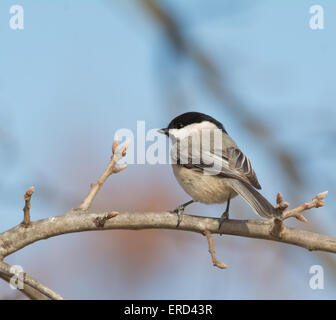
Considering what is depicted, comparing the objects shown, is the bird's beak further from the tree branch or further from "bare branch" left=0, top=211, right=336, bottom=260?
"bare branch" left=0, top=211, right=336, bottom=260

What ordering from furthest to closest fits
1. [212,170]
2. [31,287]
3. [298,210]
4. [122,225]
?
[212,170] → [122,225] → [298,210] → [31,287]

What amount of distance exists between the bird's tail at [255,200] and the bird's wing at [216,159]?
57mm

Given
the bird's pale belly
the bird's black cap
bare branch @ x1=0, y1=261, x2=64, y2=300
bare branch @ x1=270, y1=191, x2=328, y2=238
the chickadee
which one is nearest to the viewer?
bare branch @ x1=0, y1=261, x2=64, y2=300

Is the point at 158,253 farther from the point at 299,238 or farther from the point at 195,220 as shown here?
the point at 299,238

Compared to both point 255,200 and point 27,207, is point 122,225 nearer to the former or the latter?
point 27,207

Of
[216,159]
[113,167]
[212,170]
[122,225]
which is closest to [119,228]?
[122,225]

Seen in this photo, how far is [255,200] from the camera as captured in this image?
3.16 metres

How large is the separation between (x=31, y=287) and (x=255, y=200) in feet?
4.77

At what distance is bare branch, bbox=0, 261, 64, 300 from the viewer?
224 cm

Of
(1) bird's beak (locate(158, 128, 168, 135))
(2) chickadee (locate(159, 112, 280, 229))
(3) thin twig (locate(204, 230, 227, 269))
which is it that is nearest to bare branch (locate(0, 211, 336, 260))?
(3) thin twig (locate(204, 230, 227, 269))

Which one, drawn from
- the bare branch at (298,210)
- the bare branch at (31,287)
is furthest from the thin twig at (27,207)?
the bare branch at (298,210)

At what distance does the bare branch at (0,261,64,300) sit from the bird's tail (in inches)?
45.3

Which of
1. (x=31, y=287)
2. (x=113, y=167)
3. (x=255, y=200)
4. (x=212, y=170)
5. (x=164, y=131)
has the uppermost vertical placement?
(x=164, y=131)

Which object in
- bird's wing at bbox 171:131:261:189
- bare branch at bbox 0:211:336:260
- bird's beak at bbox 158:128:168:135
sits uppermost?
bird's beak at bbox 158:128:168:135
